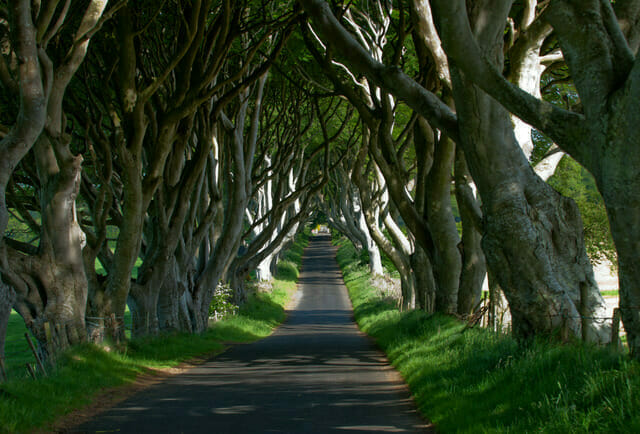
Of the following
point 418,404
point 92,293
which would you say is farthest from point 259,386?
point 92,293

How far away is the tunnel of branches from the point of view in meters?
5.79

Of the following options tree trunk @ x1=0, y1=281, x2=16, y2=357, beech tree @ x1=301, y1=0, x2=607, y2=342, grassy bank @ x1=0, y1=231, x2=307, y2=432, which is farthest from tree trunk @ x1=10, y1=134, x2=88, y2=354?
beech tree @ x1=301, y1=0, x2=607, y2=342

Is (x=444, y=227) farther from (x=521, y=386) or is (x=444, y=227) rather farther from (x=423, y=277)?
(x=521, y=386)

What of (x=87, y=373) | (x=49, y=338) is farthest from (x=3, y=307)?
(x=87, y=373)

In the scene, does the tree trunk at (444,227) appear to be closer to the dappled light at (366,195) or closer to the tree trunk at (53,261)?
the dappled light at (366,195)

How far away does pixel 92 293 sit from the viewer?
12.7m

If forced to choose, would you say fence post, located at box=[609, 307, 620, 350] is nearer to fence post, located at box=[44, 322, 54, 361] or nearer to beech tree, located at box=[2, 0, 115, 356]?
fence post, located at box=[44, 322, 54, 361]

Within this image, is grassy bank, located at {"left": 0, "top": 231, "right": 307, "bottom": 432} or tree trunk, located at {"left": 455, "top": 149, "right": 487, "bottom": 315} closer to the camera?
grassy bank, located at {"left": 0, "top": 231, "right": 307, "bottom": 432}

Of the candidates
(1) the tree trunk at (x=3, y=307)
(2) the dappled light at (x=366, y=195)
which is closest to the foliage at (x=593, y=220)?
(2) the dappled light at (x=366, y=195)

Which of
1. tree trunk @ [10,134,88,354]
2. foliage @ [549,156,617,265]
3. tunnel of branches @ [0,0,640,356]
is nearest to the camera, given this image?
tunnel of branches @ [0,0,640,356]

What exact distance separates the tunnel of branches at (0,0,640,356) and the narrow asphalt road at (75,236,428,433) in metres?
1.89

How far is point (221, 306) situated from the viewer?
21.9m

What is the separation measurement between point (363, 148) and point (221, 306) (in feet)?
23.8

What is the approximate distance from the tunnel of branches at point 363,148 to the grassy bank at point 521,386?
516mm
